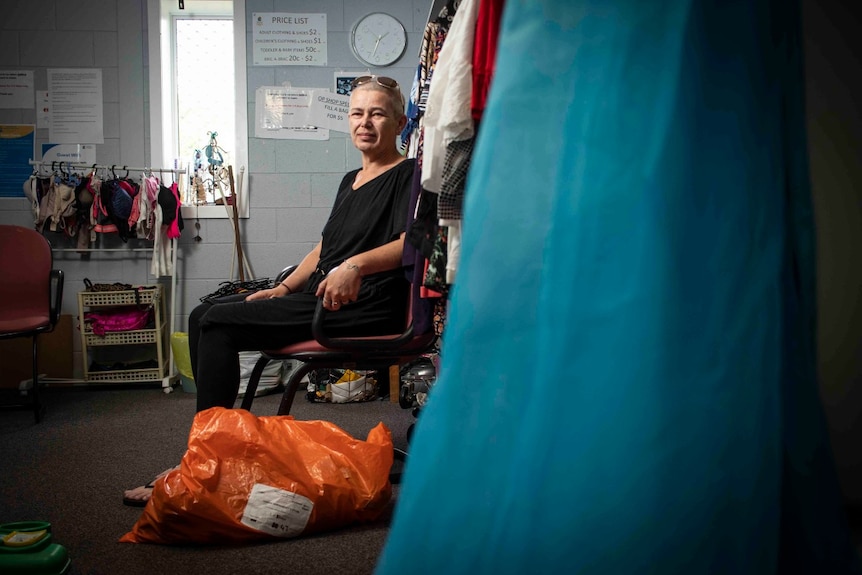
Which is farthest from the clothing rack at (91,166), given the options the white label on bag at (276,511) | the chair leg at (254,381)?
the white label on bag at (276,511)

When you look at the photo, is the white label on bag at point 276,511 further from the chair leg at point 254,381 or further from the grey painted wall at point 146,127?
the grey painted wall at point 146,127

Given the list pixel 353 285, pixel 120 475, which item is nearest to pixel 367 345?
pixel 353 285

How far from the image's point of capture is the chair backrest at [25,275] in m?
3.17

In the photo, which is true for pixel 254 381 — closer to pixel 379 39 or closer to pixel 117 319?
pixel 117 319

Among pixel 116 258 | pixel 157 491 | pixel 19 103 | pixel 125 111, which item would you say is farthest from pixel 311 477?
pixel 19 103

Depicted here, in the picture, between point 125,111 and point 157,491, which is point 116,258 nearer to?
point 125,111

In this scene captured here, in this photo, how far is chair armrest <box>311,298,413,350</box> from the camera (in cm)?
172

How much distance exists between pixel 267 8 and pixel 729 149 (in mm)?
3843

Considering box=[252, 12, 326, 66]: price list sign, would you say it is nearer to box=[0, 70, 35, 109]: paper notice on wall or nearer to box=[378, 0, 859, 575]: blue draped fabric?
box=[0, 70, 35, 109]: paper notice on wall

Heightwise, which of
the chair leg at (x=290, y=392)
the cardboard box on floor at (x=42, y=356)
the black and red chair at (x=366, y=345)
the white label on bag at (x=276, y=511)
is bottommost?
the cardboard box on floor at (x=42, y=356)

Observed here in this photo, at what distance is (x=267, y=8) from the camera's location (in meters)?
4.02

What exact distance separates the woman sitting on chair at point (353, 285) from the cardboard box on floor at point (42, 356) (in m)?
2.27

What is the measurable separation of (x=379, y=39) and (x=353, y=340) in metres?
2.85

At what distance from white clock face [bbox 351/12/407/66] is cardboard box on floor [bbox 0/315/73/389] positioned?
2384mm
